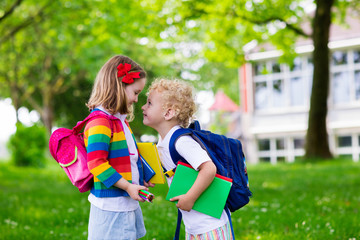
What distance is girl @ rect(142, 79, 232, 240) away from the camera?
9.26ft

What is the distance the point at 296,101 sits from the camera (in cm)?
2883

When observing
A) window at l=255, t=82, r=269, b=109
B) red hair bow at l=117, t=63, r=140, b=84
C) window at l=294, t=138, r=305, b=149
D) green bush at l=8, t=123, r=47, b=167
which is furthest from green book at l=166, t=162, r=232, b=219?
window at l=294, t=138, r=305, b=149

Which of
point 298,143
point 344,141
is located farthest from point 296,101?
point 344,141

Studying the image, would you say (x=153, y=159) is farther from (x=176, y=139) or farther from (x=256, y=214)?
(x=256, y=214)

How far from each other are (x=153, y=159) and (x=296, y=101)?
27.0 meters

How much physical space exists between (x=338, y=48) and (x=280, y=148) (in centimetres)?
768

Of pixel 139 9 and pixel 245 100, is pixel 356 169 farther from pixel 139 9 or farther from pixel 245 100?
pixel 245 100

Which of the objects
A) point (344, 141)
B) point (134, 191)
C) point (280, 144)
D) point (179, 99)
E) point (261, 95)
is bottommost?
point (280, 144)

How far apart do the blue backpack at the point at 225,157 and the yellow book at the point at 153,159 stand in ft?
0.72

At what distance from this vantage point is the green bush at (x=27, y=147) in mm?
19953

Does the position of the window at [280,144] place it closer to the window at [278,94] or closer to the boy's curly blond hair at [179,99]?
the window at [278,94]

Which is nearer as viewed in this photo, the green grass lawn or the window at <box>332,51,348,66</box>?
the green grass lawn

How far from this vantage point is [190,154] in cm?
282

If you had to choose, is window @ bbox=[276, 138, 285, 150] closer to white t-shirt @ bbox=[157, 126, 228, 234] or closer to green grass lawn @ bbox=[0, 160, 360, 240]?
green grass lawn @ bbox=[0, 160, 360, 240]
